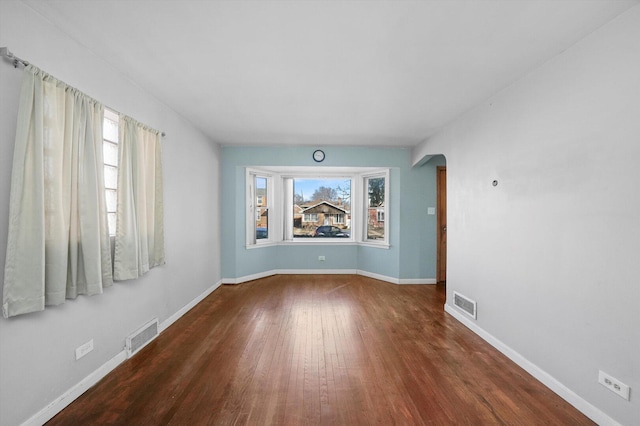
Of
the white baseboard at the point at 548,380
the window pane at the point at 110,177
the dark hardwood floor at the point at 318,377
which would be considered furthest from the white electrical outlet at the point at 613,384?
the window pane at the point at 110,177

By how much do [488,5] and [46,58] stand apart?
2.81 meters

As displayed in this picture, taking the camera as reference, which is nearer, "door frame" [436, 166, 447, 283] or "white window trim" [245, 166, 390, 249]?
"door frame" [436, 166, 447, 283]

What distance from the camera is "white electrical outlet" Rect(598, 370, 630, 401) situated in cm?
169

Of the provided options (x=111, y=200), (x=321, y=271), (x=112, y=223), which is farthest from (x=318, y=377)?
(x=321, y=271)

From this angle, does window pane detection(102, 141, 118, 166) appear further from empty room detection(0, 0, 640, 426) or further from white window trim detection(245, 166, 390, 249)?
white window trim detection(245, 166, 390, 249)

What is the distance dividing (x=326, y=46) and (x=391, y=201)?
12.5 feet

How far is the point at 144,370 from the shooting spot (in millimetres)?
2418

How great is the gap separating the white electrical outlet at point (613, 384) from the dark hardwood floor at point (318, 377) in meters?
0.29

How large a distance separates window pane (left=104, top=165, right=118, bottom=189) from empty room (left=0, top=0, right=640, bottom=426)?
0.03 m

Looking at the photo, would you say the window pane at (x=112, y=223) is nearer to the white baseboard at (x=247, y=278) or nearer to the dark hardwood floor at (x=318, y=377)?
the dark hardwood floor at (x=318, y=377)

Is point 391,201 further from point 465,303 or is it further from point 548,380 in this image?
point 548,380

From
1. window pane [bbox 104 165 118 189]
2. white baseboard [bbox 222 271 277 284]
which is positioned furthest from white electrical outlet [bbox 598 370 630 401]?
white baseboard [bbox 222 271 277 284]

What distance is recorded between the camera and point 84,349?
213 cm

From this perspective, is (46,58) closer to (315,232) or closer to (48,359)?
(48,359)
